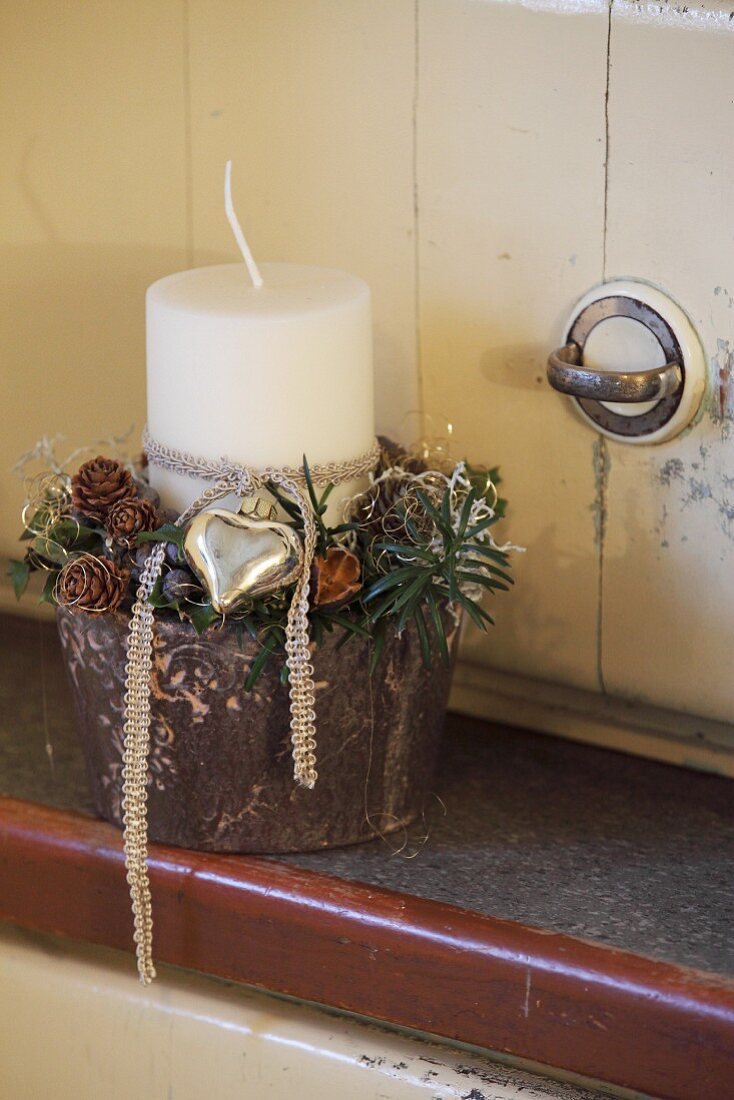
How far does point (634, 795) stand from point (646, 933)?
114mm

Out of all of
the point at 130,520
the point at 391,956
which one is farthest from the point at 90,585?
the point at 391,956

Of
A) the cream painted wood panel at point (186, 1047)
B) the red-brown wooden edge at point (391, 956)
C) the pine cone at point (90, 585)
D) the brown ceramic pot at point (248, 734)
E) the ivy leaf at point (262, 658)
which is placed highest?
the pine cone at point (90, 585)

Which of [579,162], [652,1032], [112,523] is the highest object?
[579,162]

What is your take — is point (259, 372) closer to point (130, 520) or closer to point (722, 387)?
point (130, 520)

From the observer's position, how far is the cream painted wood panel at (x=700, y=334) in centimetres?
51

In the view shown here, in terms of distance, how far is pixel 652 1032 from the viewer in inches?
17.6

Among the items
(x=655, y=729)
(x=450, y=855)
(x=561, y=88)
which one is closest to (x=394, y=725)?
(x=450, y=855)

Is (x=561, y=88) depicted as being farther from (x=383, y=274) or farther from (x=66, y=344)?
(x=66, y=344)

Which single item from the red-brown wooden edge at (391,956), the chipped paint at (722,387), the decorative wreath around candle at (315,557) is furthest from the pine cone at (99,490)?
the chipped paint at (722,387)

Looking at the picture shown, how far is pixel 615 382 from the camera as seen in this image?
515mm

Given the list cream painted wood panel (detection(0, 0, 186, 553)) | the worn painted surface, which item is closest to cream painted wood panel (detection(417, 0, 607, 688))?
the worn painted surface

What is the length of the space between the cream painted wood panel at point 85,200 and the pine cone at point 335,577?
0.77 feet

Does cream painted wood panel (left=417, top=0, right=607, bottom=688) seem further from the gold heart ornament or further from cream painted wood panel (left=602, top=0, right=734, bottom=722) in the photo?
the gold heart ornament

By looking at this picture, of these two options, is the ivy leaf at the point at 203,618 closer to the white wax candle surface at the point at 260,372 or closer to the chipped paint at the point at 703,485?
the white wax candle surface at the point at 260,372
